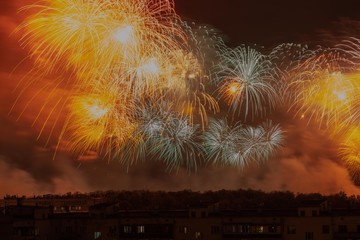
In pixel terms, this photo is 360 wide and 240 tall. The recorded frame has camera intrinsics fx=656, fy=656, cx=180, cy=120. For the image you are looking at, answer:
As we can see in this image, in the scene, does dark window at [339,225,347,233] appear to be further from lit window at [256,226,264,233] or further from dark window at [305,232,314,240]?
lit window at [256,226,264,233]

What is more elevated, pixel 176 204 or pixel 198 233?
pixel 176 204

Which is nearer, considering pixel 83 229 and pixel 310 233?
pixel 310 233

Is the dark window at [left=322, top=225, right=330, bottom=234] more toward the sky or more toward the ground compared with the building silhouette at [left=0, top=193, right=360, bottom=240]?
more toward the ground

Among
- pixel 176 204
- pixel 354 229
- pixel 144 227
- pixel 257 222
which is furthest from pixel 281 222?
pixel 176 204

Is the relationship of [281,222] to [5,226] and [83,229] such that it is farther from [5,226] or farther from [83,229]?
[5,226]

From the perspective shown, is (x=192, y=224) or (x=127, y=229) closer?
(x=192, y=224)

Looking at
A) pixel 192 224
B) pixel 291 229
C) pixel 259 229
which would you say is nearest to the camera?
pixel 291 229

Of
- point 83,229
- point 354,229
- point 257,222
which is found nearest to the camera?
point 354,229

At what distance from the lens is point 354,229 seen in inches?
2372

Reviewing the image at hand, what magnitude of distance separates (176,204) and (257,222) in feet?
157

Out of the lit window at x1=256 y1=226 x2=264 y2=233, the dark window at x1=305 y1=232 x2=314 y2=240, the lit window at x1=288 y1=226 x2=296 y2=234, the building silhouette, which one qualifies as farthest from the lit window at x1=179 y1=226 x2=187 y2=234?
the dark window at x1=305 y1=232 x2=314 y2=240

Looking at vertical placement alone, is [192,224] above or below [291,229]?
above

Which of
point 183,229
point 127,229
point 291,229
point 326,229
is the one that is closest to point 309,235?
point 326,229

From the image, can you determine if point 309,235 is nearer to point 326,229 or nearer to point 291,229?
point 326,229
